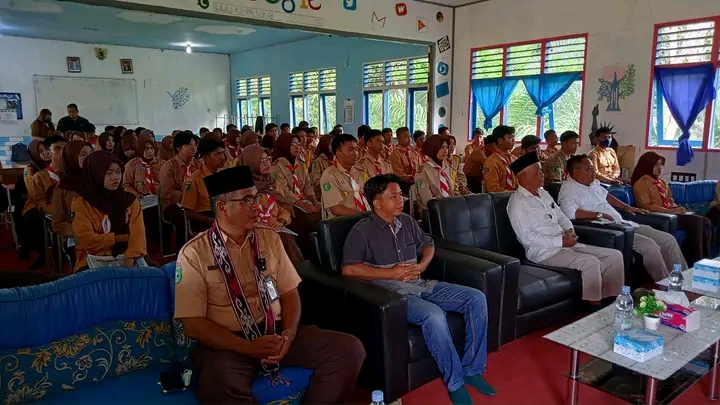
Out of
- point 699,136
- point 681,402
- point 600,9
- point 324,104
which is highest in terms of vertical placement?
point 600,9

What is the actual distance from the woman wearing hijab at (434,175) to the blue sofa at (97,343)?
3006 mm

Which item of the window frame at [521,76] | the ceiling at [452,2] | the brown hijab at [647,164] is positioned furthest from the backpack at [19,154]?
the brown hijab at [647,164]

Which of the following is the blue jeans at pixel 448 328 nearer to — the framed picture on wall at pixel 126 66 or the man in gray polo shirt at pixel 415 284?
the man in gray polo shirt at pixel 415 284

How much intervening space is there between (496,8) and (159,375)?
7843 mm

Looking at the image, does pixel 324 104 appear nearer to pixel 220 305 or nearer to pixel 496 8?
pixel 496 8

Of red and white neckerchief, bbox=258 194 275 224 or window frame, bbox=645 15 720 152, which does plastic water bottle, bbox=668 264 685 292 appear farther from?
window frame, bbox=645 15 720 152

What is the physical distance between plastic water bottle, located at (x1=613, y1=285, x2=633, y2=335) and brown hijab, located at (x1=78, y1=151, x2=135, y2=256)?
2.60m

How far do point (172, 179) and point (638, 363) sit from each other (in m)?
4.21

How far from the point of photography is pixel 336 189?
165 inches

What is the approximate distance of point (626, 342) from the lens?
83.1 inches

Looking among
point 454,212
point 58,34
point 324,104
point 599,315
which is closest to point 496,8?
point 324,104

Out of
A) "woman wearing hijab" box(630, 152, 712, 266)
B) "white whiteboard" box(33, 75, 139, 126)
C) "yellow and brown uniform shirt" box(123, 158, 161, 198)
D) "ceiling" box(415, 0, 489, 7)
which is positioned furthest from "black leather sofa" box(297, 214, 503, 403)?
"white whiteboard" box(33, 75, 139, 126)

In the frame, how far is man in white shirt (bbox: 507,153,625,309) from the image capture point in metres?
3.32

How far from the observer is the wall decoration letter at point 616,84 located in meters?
6.72
